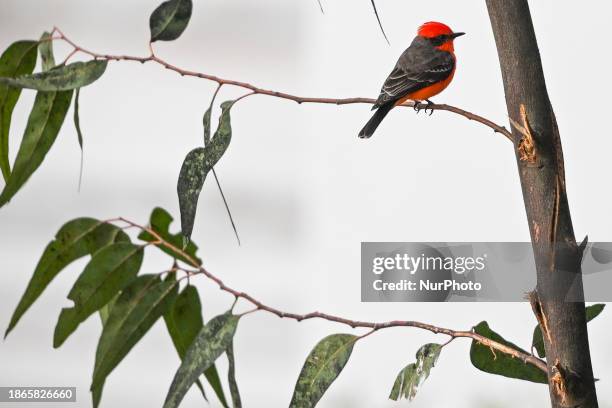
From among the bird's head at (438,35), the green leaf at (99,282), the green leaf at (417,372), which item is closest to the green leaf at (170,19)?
the green leaf at (99,282)

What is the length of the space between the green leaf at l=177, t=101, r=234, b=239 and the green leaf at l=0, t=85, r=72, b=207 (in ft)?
0.43

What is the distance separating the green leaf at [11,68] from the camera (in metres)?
0.67

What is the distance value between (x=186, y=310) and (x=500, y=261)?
0.47 meters

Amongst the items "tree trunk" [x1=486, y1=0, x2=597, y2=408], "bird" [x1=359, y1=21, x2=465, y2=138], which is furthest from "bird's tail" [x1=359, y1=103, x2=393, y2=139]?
"tree trunk" [x1=486, y1=0, x2=597, y2=408]

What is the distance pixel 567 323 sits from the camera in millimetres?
480

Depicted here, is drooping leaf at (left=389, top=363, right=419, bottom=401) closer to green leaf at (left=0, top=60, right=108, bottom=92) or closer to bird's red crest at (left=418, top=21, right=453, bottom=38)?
green leaf at (left=0, top=60, right=108, bottom=92)

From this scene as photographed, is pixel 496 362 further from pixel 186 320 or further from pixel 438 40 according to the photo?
pixel 438 40

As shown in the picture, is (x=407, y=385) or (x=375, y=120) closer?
(x=407, y=385)

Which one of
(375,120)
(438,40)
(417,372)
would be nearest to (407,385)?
(417,372)

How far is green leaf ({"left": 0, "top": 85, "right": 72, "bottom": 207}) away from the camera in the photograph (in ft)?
2.08

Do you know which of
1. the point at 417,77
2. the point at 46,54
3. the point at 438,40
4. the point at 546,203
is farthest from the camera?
the point at 438,40

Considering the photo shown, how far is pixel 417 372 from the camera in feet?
1.96

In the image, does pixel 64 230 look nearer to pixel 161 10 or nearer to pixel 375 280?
pixel 161 10

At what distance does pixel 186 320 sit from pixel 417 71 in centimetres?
57
